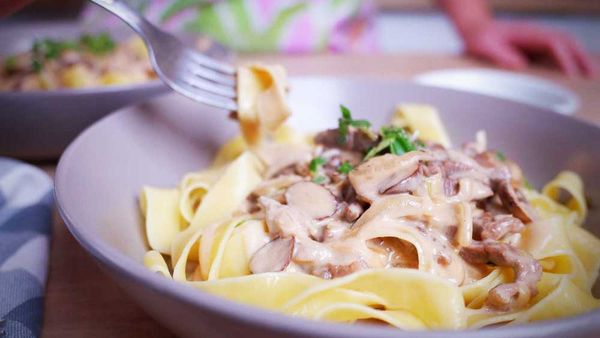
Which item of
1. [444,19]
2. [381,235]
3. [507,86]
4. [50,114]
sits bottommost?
[444,19]

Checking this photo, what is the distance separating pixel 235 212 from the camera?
168 cm

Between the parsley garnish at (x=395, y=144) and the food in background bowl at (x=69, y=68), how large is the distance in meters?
1.45

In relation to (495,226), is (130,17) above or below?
above

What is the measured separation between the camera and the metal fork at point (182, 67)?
173 centimetres

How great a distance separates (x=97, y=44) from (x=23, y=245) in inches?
70.2

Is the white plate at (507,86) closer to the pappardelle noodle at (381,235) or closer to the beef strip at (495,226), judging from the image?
the pappardelle noodle at (381,235)

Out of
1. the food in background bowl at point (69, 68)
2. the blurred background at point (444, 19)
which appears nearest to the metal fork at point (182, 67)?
the food in background bowl at point (69, 68)

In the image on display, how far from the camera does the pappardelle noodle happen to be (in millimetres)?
1232

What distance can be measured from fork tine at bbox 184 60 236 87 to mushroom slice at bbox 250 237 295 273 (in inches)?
28.4

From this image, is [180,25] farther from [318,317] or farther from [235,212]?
[318,317]

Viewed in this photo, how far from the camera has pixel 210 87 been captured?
1.87 metres

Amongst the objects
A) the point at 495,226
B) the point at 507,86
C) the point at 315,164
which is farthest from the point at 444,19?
the point at 495,226

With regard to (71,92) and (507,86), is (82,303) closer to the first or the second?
(71,92)

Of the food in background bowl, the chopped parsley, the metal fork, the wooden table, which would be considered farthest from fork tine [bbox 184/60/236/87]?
the chopped parsley
